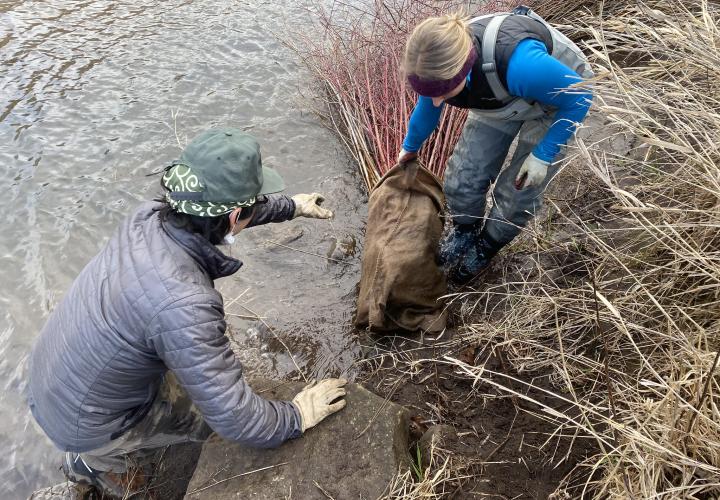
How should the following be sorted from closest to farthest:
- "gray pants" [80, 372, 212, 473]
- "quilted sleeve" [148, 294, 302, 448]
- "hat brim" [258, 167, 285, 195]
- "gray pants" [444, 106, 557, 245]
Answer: "quilted sleeve" [148, 294, 302, 448], "hat brim" [258, 167, 285, 195], "gray pants" [80, 372, 212, 473], "gray pants" [444, 106, 557, 245]

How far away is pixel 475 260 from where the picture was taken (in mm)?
3230

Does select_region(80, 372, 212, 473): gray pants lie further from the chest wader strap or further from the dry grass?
the chest wader strap

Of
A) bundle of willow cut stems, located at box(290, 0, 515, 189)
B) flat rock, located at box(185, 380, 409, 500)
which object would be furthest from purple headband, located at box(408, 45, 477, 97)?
flat rock, located at box(185, 380, 409, 500)

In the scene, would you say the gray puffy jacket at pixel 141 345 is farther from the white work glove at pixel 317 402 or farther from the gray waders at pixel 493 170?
the gray waders at pixel 493 170

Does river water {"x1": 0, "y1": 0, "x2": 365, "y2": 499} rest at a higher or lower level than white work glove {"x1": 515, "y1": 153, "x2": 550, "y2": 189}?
lower

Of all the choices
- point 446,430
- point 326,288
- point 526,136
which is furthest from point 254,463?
point 526,136

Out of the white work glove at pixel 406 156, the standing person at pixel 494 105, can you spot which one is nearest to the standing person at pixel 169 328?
the standing person at pixel 494 105

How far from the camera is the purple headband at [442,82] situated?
229 cm

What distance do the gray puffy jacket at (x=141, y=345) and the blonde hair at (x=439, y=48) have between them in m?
1.19

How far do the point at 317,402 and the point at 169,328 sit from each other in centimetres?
78

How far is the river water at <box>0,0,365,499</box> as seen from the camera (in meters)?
3.30

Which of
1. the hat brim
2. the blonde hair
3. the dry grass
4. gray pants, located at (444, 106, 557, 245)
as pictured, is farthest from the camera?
gray pants, located at (444, 106, 557, 245)

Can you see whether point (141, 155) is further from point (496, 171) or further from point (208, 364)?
point (208, 364)

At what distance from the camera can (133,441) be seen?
2391mm
